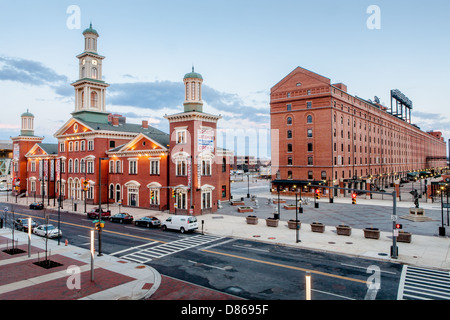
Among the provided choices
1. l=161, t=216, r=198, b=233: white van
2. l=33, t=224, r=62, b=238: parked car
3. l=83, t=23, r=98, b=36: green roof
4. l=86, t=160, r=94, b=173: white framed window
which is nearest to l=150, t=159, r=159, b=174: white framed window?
l=86, t=160, r=94, b=173: white framed window

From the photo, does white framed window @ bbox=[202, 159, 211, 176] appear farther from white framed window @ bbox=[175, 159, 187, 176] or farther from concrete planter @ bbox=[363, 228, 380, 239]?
concrete planter @ bbox=[363, 228, 380, 239]

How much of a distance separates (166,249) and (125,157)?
103ft

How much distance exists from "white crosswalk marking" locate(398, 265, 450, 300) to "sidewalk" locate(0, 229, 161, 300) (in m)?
14.0

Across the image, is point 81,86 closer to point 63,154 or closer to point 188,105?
point 63,154

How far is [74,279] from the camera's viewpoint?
18562 millimetres

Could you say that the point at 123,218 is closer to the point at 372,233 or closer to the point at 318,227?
the point at 318,227

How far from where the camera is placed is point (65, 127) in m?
63.0

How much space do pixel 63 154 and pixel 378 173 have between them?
8714cm

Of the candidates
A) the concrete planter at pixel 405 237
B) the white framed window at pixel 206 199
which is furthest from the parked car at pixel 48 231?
the concrete planter at pixel 405 237

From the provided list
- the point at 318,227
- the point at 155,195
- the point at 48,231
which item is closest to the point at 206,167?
the point at 155,195

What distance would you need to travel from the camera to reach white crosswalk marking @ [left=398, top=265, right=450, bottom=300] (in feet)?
52.4

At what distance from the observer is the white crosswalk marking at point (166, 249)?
23.9 m

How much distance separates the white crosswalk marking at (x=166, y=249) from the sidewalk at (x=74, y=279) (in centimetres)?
149
